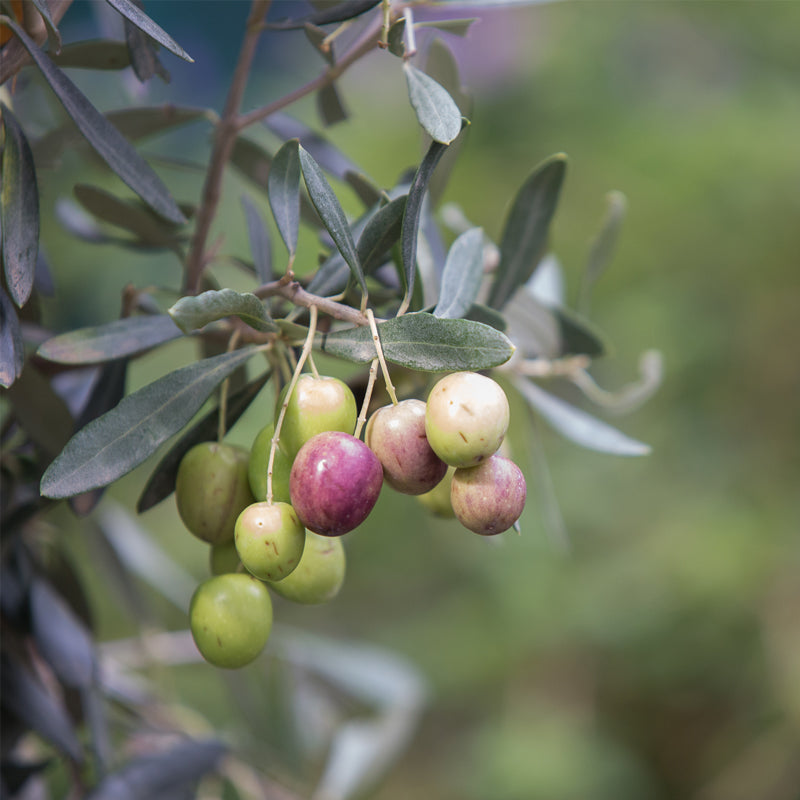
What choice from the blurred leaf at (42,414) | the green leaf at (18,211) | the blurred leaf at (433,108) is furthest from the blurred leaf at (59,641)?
the blurred leaf at (433,108)

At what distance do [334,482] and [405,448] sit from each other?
4 cm

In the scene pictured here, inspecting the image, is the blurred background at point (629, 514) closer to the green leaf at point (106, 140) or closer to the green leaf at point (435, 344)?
the green leaf at point (106, 140)

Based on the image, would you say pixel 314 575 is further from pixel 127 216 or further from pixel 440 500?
pixel 127 216

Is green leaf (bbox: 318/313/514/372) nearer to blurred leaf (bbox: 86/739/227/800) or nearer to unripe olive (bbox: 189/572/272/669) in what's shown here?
unripe olive (bbox: 189/572/272/669)

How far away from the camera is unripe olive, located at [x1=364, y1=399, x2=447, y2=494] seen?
11.5 inches

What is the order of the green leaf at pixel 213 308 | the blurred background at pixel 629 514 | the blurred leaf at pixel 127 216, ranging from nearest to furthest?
the green leaf at pixel 213 308
the blurred leaf at pixel 127 216
the blurred background at pixel 629 514

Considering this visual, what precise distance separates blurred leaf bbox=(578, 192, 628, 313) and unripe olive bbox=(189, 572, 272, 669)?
0.36 m

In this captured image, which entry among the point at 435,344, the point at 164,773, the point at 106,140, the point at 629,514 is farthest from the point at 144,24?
the point at 629,514

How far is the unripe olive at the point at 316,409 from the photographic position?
11.6 inches

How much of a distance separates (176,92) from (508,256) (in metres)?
1.52

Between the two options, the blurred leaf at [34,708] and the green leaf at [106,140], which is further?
the blurred leaf at [34,708]

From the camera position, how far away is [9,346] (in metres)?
0.31

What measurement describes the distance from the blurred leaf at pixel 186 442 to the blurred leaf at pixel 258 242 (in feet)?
0.22

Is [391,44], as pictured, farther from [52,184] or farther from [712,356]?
[712,356]
